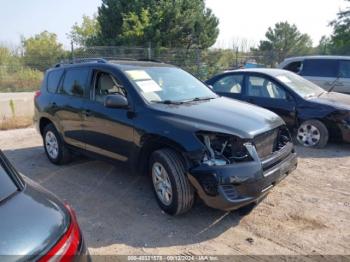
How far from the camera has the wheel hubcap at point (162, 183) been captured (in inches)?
151

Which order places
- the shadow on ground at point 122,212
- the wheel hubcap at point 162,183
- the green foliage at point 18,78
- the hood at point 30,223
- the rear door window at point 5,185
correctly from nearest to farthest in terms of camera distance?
the hood at point 30,223, the rear door window at point 5,185, the shadow on ground at point 122,212, the wheel hubcap at point 162,183, the green foliage at point 18,78

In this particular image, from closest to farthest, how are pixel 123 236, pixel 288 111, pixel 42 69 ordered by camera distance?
pixel 123 236 → pixel 288 111 → pixel 42 69

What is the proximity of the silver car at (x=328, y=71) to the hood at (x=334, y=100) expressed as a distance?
268cm

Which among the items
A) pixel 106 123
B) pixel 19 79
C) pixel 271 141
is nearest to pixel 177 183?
pixel 271 141

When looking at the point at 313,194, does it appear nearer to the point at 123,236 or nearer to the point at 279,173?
the point at 279,173

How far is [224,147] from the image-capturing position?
11.8ft

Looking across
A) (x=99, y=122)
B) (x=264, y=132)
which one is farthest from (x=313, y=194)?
(x=99, y=122)

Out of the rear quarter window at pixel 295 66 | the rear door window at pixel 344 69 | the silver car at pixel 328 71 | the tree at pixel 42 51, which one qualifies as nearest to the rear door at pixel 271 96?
the silver car at pixel 328 71

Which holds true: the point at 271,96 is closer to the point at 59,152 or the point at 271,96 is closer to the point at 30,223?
the point at 59,152

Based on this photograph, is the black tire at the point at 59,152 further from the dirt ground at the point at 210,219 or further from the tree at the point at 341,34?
the tree at the point at 341,34

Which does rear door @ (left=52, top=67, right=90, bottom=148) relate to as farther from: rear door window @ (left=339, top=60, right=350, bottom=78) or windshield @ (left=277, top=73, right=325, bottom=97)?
rear door window @ (left=339, top=60, right=350, bottom=78)

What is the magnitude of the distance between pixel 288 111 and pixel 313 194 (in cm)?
273

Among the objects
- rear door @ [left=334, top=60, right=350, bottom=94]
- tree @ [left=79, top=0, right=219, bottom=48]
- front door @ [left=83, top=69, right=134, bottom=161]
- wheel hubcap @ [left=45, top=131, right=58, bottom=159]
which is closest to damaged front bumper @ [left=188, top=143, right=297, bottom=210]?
front door @ [left=83, top=69, right=134, bottom=161]

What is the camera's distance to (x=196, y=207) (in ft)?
13.5
